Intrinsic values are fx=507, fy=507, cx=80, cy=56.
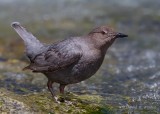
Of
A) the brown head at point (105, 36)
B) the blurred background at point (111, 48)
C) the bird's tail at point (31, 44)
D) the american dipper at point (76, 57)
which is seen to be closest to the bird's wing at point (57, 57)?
the american dipper at point (76, 57)

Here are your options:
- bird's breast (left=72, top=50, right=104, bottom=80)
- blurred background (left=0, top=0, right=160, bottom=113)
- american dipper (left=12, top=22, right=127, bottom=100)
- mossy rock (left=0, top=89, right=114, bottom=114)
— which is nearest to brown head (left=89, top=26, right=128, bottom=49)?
american dipper (left=12, top=22, right=127, bottom=100)

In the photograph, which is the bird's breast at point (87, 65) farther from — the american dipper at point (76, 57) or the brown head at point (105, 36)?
the brown head at point (105, 36)

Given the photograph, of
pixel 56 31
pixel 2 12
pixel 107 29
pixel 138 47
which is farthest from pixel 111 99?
pixel 2 12

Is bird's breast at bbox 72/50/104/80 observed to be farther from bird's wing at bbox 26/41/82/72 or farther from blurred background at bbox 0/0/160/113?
blurred background at bbox 0/0/160/113

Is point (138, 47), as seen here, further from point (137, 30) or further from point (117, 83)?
point (117, 83)

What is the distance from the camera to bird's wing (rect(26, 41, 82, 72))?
653 centimetres

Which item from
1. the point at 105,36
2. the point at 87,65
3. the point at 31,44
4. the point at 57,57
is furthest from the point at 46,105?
the point at 31,44

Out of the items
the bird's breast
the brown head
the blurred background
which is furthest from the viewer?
the blurred background

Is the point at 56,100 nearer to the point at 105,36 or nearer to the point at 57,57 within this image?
the point at 57,57

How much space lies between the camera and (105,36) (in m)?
6.68

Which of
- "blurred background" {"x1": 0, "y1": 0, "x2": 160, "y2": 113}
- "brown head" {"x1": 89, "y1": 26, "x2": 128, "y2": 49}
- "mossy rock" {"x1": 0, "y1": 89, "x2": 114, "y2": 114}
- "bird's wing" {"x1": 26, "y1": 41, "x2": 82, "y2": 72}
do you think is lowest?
"mossy rock" {"x1": 0, "y1": 89, "x2": 114, "y2": 114}

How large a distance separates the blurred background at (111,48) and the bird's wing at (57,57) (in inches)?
40.8

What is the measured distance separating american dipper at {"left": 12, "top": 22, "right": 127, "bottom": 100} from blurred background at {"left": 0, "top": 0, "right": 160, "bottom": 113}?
0.89 metres

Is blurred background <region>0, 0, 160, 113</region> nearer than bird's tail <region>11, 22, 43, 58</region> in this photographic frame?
No
